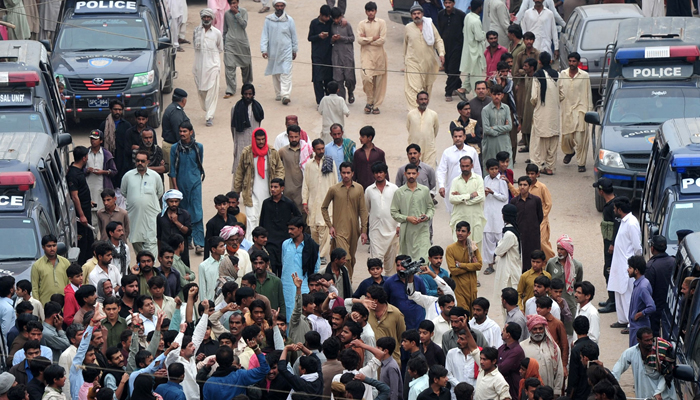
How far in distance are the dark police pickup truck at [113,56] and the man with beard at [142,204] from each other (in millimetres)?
4226

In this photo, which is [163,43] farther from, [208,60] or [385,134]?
[385,134]

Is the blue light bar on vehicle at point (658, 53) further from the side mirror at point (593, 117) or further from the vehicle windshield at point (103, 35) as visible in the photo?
the vehicle windshield at point (103, 35)

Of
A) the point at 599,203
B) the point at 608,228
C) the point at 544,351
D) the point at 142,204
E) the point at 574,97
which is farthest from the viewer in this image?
the point at 574,97

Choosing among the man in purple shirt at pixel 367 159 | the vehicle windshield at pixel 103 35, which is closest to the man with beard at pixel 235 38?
the vehicle windshield at pixel 103 35

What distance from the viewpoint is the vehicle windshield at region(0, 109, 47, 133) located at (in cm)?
1530

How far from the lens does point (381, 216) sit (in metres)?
14.1

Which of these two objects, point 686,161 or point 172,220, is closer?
point 686,161

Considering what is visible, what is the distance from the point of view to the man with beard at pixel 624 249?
42.2 ft

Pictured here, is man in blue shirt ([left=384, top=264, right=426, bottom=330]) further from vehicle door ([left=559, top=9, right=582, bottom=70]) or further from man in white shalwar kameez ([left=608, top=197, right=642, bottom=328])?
vehicle door ([left=559, top=9, right=582, bottom=70])

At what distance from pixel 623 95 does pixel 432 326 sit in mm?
7278

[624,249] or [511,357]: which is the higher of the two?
[511,357]

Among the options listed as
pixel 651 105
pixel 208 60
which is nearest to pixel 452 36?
pixel 208 60

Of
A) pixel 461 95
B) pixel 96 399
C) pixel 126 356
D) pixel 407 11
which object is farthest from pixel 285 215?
pixel 407 11

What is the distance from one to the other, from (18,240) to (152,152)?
306 centimetres
